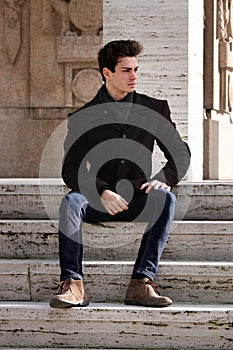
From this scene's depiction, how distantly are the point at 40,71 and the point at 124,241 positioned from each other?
19.9 ft

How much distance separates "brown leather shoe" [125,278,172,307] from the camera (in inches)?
210

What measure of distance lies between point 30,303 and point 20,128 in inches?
246

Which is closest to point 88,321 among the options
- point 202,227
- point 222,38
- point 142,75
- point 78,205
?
point 78,205

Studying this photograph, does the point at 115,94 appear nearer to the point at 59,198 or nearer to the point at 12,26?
the point at 59,198

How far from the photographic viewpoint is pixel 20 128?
38.4 ft

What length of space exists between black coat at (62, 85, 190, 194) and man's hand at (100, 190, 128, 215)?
17 cm

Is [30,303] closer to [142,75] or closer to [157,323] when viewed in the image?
[157,323]

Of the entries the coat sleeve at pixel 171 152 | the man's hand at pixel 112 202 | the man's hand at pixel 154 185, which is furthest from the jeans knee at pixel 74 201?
the coat sleeve at pixel 171 152

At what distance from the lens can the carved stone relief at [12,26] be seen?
11680 mm

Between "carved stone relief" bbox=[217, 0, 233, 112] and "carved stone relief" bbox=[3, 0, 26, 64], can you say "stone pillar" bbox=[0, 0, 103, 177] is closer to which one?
"carved stone relief" bbox=[3, 0, 26, 64]

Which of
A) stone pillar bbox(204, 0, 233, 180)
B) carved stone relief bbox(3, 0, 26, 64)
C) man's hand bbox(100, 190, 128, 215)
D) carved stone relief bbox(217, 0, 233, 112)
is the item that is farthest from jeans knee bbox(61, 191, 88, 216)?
carved stone relief bbox(3, 0, 26, 64)

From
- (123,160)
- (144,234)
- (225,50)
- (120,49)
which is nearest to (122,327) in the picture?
(144,234)

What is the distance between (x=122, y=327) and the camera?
17.4 ft

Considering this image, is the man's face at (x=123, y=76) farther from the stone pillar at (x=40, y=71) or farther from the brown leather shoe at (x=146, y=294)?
the stone pillar at (x=40, y=71)
